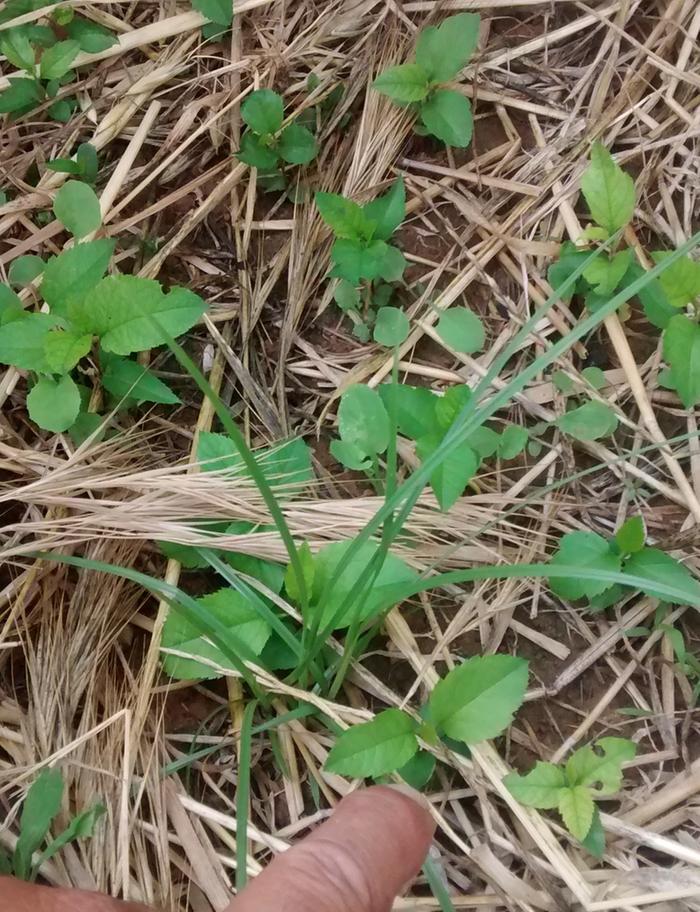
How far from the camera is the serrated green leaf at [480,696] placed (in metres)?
0.75

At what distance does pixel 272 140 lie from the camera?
3.07ft

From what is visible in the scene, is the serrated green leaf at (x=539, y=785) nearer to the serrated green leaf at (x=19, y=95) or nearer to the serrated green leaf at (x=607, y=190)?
the serrated green leaf at (x=607, y=190)

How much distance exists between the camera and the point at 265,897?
622 millimetres

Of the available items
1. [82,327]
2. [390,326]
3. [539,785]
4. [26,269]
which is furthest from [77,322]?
[539,785]

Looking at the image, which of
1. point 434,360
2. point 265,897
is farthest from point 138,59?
point 265,897

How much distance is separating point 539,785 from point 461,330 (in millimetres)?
495

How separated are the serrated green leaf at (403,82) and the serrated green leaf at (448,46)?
0.02 meters

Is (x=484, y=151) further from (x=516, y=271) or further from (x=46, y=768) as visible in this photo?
(x=46, y=768)

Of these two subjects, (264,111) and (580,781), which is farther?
(264,111)

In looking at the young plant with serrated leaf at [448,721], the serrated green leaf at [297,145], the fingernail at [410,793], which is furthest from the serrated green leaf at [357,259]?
the fingernail at [410,793]

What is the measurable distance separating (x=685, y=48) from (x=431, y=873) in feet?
3.26

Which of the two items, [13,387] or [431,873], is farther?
[13,387]

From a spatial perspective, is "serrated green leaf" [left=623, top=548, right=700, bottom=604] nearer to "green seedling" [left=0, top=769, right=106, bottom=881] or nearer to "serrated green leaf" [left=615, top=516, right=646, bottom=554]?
"serrated green leaf" [left=615, top=516, right=646, bottom=554]

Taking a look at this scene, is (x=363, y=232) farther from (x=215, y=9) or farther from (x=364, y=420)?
(x=215, y=9)
